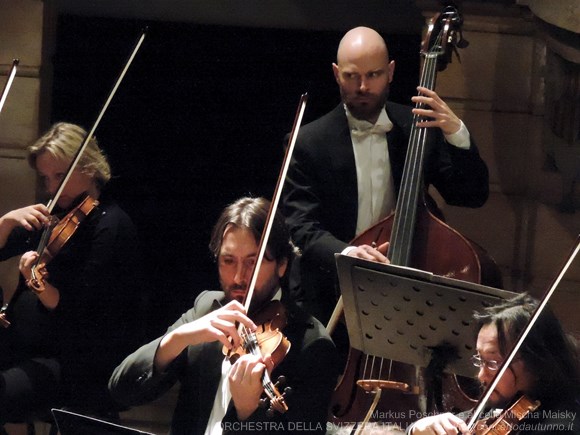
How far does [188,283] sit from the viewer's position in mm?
3957

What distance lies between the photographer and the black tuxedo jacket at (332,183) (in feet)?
9.73

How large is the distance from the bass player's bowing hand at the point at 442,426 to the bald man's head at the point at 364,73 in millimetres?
1005

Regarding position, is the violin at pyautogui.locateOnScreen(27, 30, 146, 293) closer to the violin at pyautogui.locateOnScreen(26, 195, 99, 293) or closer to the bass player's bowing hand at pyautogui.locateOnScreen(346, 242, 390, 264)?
the violin at pyautogui.locateOnScreen(26, 195, 99, 293)

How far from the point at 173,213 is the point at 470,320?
65.3 inches

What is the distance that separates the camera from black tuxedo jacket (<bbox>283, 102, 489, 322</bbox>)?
2.96m

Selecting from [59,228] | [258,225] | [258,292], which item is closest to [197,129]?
[59,228]

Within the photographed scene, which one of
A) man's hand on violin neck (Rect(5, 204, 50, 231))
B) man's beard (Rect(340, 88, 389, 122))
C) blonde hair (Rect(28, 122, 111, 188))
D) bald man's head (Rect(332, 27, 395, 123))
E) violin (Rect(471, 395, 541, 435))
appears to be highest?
bald man's head (Rect(332, 27, 395, 123))

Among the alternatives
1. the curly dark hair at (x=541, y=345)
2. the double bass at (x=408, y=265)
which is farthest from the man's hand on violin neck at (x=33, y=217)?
the curly dark hair at (x=541, y=345)

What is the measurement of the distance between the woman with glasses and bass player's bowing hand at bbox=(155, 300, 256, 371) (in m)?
0.38

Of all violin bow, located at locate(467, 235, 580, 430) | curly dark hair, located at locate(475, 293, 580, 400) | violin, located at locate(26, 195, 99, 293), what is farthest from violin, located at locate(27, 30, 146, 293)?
violin bow, located at locate(467, 235, 580, 430)

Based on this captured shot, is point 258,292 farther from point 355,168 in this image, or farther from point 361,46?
→ point 361,46

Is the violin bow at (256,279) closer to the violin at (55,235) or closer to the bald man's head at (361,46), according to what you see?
the bald man's head at (361,46)

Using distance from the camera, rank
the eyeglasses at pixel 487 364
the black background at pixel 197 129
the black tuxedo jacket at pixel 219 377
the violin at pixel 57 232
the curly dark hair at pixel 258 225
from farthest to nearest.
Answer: the black background at pixel 197 129
the violin at pixel 57 232
the curly dark hair at pixel 258 225
the black tuxedo jacket at pixel 219 377
the eyeglasses at pixel 487 364

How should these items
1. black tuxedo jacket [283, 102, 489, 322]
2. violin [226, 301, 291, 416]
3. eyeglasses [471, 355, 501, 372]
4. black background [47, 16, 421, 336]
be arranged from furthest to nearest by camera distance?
1. black background [47, 16, 421, 336]
2. black tuxedo jacket [283, 102, 489, 322]
3. violin [226, 301, 291, 416]
4. eyeglasses [471, 355, 501, 372]
